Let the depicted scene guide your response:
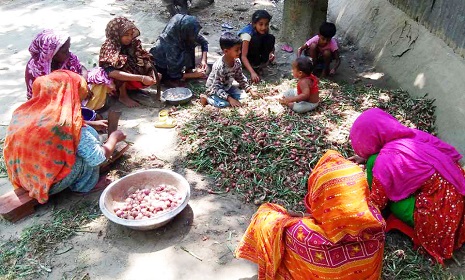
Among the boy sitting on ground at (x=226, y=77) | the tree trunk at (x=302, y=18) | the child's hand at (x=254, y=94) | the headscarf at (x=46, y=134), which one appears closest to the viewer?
the headscarf at (x=46, y=134)

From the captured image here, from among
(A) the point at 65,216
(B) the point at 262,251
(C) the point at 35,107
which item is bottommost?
(A) the point at 65,216

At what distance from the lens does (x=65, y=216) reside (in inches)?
126

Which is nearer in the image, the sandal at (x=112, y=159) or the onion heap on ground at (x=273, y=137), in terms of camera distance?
the onion heap on ground at (x=273, y=137)

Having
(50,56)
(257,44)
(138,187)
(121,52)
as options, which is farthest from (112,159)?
(257,44)

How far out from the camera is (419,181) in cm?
272

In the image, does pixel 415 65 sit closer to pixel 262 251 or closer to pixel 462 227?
pixel 462 227

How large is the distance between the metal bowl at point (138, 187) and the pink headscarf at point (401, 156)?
1459 millimetres

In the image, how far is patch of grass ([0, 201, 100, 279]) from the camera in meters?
2.76

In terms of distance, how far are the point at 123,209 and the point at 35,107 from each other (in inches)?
41.6

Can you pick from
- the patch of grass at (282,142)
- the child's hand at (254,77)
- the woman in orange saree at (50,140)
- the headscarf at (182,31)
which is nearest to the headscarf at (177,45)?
the headscarf at (182,31)

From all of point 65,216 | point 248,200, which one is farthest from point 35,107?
point 248,200

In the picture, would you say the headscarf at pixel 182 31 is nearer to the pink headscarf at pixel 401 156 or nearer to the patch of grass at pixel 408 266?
the pink headscarf at pixel 401 156

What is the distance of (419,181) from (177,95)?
123 inches

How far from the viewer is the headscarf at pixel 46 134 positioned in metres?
3.00
